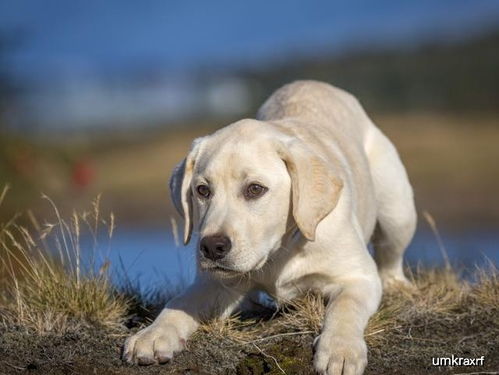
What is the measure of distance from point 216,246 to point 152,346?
64cm

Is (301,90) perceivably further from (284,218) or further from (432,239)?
(432,239)

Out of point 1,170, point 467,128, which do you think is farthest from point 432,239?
point 467,128

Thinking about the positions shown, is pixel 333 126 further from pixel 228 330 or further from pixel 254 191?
pixel 228 330

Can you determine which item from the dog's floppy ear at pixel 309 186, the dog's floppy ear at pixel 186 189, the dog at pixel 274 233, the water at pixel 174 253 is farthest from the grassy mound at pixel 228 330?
the dog's floppy ear at pixel 186 189

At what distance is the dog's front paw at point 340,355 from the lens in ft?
15.0

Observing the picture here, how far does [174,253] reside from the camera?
12023mm

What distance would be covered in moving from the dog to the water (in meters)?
0.47

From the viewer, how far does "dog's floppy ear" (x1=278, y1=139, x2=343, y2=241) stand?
517cm

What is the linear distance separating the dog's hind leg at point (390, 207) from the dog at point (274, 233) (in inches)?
31.9

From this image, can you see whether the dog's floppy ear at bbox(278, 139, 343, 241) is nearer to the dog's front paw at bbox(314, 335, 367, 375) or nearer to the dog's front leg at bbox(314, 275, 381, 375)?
the dog's front leg at bbox(314, 275, 381, 375)

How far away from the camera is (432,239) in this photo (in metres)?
15.0

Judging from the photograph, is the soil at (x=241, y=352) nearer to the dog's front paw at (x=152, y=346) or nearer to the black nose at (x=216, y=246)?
the dog's front paw at (x=152, y=346)

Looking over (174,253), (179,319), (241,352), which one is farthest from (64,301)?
(174,253)

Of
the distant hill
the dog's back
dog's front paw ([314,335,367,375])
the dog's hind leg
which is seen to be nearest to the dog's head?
the dog's back
